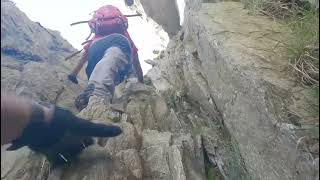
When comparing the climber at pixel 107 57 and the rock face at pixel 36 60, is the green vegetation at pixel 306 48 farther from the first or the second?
the rock face at pixel 36 60

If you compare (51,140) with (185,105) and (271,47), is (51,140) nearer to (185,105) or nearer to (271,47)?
(271,47)

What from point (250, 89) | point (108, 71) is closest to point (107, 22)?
point (108, 71)

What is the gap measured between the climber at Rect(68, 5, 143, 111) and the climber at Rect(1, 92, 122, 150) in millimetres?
2173

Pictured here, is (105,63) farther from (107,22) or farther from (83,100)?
(107,22)

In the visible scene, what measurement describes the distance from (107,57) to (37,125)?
3949mm

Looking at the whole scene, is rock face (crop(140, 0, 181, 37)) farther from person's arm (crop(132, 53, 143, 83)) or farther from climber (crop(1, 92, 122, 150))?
climber (crop(1, 92, 122, 150))

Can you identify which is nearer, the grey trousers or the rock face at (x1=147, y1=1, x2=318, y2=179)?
the rock face at (x1=147, y1=1, x2=318, y2=179)

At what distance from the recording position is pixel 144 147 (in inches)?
217

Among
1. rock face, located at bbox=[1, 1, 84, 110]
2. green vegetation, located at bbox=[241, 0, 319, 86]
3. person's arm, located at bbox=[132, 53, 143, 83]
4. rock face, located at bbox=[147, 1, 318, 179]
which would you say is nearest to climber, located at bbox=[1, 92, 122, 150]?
rock face, located at bbox=[147, 1, 318, 179]

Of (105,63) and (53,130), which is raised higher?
(53,130)

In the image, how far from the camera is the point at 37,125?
3822mm

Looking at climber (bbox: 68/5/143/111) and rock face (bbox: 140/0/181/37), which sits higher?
climber (bbox: 68/5/143/111)

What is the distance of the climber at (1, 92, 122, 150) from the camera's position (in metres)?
3.18

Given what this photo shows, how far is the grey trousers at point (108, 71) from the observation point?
22.7ft
